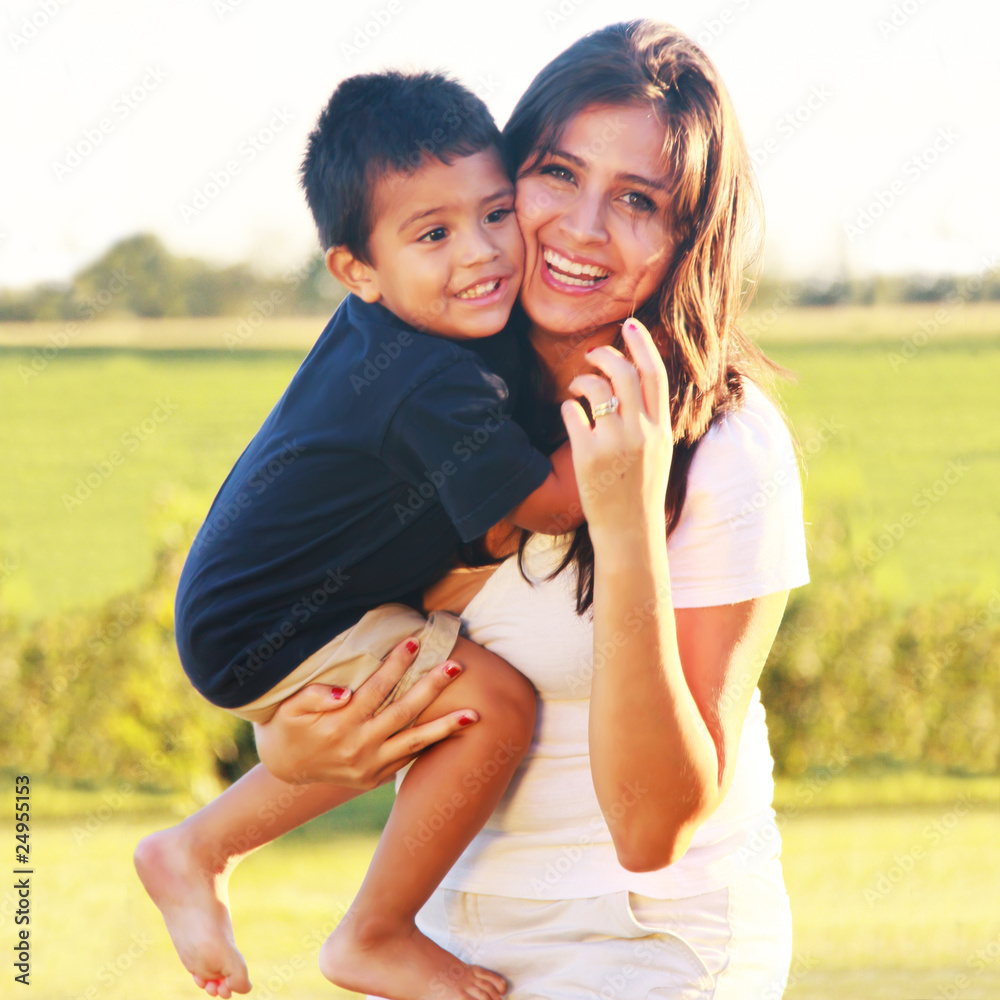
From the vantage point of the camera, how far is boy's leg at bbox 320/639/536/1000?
162cm

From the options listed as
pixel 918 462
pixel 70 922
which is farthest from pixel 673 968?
pixel 918 462

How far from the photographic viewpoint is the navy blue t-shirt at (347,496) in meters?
1.66

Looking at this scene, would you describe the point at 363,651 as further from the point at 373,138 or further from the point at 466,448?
the point at 373,138

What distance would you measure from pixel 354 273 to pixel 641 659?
970 millimetres

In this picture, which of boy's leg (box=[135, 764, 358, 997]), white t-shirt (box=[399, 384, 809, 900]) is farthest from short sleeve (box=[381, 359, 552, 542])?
Result: boy's leg (box=[135, 764, 358, 997])

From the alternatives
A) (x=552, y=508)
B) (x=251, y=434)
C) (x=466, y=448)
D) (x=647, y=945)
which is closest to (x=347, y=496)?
(x=466, y=448)

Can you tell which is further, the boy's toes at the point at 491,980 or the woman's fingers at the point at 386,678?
the woman's fingers at the point at 386,678

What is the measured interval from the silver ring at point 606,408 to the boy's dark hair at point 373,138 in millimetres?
651

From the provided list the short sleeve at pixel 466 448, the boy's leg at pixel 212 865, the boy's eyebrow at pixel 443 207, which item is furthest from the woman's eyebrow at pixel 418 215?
the boy's leg at pixel 212 865

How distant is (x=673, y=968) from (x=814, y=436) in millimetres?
6073

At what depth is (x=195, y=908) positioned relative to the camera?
2150 millimetres

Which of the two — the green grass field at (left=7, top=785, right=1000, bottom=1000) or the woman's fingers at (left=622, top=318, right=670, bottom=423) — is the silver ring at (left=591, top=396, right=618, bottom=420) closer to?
the woman's fingers at (left=622, top=318, right=670, bottom=423)

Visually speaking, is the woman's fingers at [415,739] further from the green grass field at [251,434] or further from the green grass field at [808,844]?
the green grass field at [251,434]

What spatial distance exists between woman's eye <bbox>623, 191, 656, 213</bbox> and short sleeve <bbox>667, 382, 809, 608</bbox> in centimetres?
37
